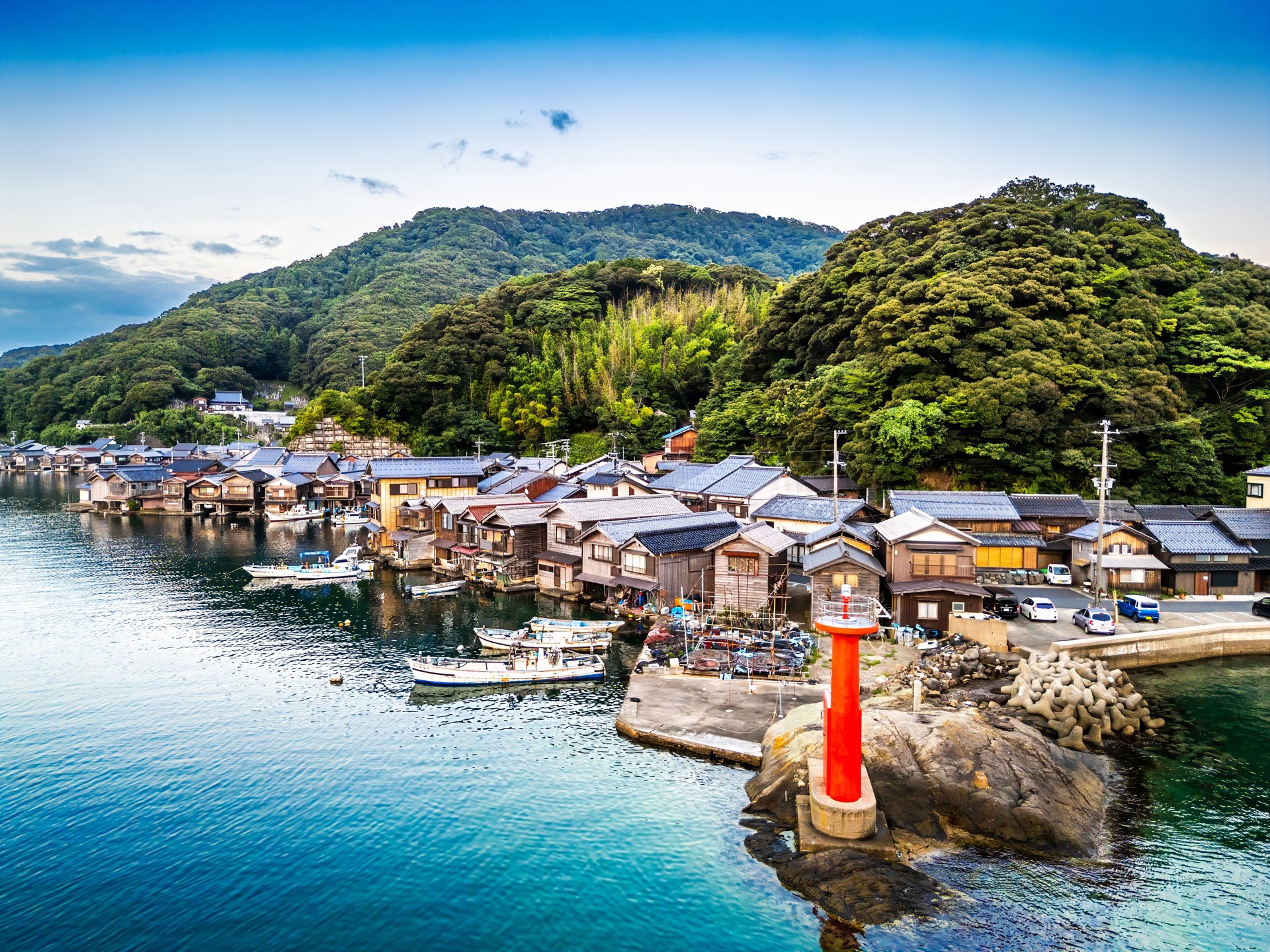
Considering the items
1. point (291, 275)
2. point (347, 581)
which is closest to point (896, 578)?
point (347, 581)

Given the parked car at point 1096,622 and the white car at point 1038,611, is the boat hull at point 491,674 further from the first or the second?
the parked car at point 1096,622

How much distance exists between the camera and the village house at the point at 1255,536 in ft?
96.5

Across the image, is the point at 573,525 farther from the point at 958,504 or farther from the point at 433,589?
the point at 958,504

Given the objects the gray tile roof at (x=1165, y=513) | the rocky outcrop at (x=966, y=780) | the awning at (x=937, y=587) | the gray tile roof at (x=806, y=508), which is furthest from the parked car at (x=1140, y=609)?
the rocky outcrop at (x=966, y=780)

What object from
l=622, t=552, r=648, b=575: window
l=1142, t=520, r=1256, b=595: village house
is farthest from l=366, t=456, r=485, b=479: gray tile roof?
l=1142, t=520, r=1256, b=595: village house

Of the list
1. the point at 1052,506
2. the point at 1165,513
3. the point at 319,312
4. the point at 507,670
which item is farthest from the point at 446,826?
the point at 319,312

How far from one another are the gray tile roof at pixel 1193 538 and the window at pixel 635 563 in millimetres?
21337

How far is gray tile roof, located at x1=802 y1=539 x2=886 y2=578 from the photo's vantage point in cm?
2514

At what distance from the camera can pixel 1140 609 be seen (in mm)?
26500

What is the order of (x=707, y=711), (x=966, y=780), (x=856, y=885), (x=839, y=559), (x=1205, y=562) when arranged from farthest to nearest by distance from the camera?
(x=1205, y=562)
(x=839, y=559)
(x=707, y=711)
(x=966, y=780)
(x=856, y=885)

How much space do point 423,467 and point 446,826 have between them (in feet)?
124

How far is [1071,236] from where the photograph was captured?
4241 cm

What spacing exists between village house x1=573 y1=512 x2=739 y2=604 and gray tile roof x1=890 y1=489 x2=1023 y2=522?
25.3 feet

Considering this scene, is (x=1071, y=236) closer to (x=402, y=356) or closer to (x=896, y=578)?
(x=896, y=578)
